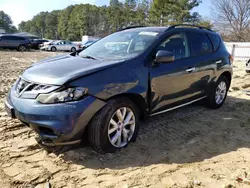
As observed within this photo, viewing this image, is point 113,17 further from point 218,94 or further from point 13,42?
point 218,94

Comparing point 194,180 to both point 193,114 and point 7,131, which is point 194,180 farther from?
point 7,131

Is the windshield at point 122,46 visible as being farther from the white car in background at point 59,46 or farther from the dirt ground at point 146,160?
the white car in background at point 59,46

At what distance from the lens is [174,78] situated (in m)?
3.68

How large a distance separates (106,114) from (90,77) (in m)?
0.47

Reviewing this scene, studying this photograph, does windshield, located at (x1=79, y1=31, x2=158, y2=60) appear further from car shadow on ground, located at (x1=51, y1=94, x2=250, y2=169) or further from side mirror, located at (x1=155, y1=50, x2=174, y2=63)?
car shadow on ground, located at (x1=51, y1=94, x2=250, y2=169)

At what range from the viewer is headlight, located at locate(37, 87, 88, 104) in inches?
102

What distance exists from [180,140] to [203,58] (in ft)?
5.38

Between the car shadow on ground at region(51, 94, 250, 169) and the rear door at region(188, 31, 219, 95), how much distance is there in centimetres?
63

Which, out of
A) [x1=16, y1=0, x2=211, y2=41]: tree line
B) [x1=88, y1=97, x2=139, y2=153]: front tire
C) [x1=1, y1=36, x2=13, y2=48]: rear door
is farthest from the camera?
[x1=16, y1=0, x2=211, y2=41]: tree line

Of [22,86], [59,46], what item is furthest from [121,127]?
[59,46]

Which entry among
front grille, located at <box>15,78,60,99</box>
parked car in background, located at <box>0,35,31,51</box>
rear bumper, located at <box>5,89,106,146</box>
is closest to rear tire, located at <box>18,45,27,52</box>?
parked car in background, located at <box>0,35,31,51</box>

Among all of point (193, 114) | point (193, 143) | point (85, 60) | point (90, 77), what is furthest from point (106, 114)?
point (193, 114)

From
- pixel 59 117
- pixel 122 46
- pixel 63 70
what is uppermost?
pixel 122 46

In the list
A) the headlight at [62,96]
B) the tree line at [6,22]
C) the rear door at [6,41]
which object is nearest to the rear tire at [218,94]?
the headlight at [62,96]
